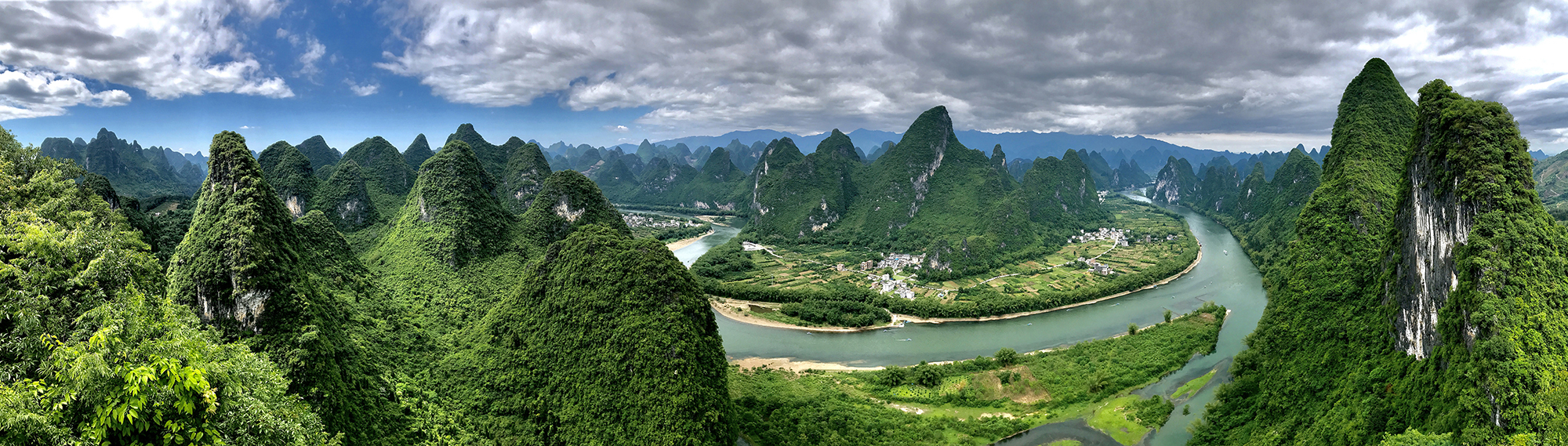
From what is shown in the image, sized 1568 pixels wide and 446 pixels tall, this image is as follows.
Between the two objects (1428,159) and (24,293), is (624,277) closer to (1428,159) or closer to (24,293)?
(24,293)

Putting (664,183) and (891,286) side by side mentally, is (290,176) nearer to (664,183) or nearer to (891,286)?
(891,286)

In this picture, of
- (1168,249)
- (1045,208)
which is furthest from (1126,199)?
(1168,249)

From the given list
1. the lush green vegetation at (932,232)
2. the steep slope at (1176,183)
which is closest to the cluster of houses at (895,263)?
the lush green vegetation at (932,232)

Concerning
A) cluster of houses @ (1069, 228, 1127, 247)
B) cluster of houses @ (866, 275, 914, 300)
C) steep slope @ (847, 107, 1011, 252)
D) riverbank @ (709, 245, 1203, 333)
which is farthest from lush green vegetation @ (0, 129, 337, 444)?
cluster of houses @ (1069, 228, 1127, 247)

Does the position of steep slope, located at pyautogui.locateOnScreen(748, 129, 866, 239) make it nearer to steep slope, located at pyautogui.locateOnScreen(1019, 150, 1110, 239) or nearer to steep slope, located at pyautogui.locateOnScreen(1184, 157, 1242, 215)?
steep slope, located at pyautogui.locateOnScreen(1019, 150, 1110, 239)

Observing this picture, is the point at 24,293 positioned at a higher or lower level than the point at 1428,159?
lower

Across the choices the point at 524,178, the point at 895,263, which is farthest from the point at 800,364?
the point at 524,178
